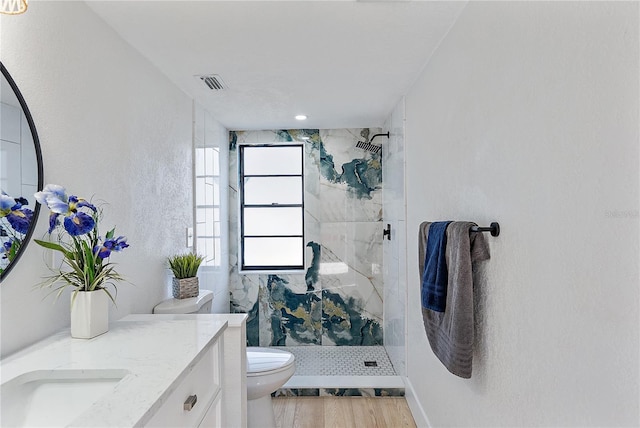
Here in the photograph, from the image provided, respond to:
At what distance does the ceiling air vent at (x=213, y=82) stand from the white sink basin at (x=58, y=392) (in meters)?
1.80

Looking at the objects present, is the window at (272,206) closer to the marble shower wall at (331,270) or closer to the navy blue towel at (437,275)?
the marble shower wall at (331,270)

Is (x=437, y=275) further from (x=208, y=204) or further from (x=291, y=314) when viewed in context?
(x=291, y=314)

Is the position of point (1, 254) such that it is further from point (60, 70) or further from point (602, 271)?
point (602, 271)

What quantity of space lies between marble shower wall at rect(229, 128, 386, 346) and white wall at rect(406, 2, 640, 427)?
206 cm

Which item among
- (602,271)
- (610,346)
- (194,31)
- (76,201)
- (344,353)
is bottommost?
(344,353)

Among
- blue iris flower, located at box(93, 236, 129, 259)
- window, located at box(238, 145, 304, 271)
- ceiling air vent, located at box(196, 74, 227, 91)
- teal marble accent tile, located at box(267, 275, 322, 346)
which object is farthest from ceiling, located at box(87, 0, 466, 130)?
teal marble accent tile, located at box(267, 275, 322, 346)

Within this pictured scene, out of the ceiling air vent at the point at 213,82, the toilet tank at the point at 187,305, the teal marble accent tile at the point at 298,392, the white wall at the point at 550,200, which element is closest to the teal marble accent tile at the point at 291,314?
the teal marble accent tile at the point at 298,392

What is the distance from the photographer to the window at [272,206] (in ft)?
13.1

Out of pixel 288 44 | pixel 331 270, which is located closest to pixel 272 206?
pixel 331 270

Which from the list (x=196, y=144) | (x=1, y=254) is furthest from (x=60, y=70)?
(x=196, y=144)

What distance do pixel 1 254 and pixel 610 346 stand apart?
1550 mm

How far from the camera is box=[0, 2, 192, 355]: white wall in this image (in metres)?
1.26

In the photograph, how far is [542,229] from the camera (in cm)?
107

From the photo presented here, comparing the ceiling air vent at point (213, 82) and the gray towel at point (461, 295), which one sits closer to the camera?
the gray towel at point (461, 295)
